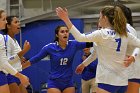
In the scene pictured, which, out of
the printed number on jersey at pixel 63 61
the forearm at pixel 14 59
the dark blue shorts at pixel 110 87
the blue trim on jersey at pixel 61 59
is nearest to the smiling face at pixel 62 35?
the blue trim on jersey at pixel 61 59

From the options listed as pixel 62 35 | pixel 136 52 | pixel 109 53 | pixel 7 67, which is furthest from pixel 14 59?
pixel 136 52

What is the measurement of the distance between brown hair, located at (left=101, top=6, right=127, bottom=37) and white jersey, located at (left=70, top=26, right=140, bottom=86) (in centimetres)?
6

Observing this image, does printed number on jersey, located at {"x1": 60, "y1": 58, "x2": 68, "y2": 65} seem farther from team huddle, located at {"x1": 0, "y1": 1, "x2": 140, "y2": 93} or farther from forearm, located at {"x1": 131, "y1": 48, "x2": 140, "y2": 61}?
forearm, located at {"x1": 131, "y1": 48, "x2": 140, "y2": 61}

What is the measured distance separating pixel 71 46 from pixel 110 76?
5.27 feet

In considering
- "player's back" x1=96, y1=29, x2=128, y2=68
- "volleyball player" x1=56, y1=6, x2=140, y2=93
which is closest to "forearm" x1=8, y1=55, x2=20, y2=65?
"volleyball player" x1=56, y1=6, x2=140, y2=93

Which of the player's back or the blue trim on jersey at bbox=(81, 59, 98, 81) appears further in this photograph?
the blue trim on jersey at bbox=(81, 59, 98, 81)

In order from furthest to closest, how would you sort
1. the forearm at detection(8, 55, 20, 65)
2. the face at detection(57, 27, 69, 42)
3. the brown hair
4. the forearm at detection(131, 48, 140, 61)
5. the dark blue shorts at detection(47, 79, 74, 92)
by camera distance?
1. the face at detection(57, 27, 69, 42)
2. the dark blue shorts at detection(47, 79, 74, 92)
3. the forearm at detection(8, 55, 20, 65)
4. the forearm at detection(131, 48, 140, 61)
5. the brown hair

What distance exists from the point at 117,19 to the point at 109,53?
1.27 ft

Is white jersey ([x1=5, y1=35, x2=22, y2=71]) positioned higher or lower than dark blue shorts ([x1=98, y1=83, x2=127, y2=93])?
higher

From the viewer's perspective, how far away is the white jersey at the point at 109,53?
141 inches

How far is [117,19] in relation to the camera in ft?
11.7

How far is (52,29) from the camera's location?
9.18 metres

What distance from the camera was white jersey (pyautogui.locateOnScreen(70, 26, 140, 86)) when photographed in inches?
141

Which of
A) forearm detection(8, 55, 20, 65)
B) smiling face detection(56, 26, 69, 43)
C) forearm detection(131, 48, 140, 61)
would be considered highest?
smiling face detection(56, 26, 69, 43)
